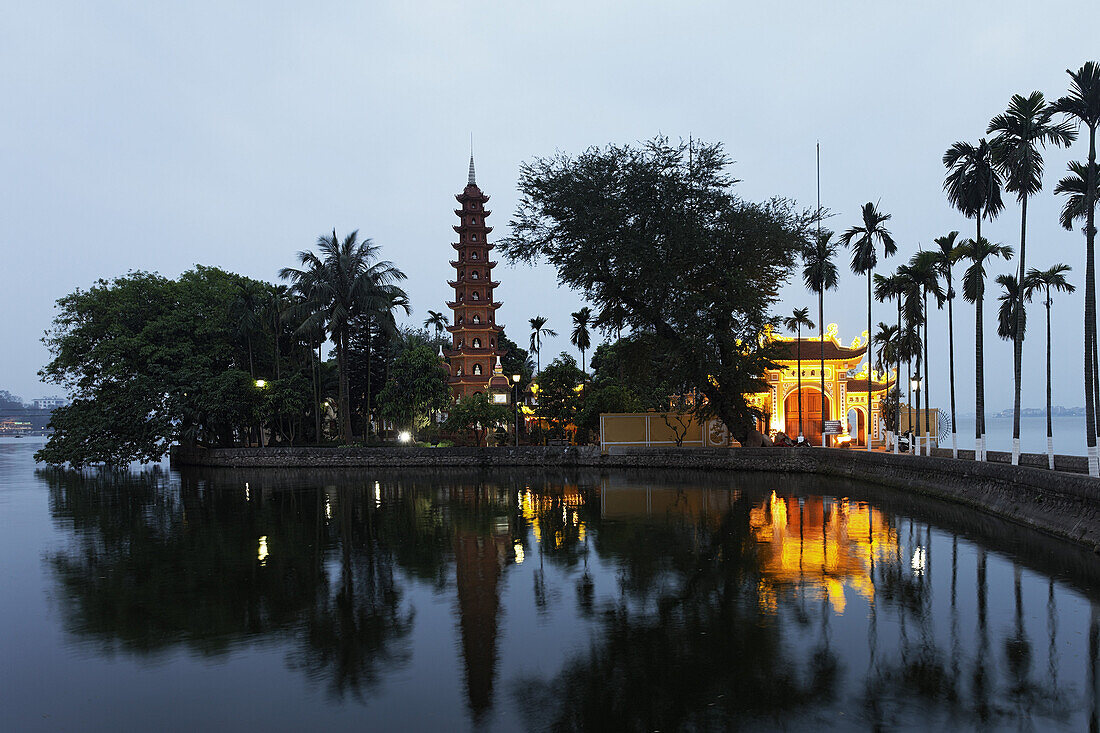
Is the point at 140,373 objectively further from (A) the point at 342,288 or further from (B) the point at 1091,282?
(B) the point at 1091,282

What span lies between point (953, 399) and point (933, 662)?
24.2 meters

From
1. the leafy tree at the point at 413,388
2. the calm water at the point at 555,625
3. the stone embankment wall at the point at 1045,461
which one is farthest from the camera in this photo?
the leafy tree at the point at 413,388

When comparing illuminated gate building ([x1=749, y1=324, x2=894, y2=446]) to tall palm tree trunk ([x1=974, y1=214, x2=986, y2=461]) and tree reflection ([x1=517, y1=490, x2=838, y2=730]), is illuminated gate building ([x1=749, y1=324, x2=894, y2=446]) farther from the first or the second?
tree reflection ([x1=517, y1=490, x2=838, y2=730])

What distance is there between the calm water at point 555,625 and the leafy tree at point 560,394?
81.1ft

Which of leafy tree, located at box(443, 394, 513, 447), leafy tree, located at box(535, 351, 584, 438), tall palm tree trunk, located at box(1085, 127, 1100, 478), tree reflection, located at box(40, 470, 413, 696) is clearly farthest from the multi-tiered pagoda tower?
tall palm tree trunk, located at box(1085, 127, 1100, 478)

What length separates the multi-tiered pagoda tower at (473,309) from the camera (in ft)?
208

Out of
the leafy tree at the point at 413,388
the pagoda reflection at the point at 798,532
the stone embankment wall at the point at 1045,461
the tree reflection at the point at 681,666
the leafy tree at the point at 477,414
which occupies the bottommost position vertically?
the pagoda reflection at the point at 798,532

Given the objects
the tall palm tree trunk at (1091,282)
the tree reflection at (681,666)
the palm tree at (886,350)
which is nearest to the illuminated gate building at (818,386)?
the palm tree at (886,350)

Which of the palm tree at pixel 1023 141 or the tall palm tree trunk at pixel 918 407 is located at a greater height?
the palm tree at pixel 1023 141

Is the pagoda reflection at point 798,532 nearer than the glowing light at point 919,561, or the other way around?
the pagoda reflection at point 798,532

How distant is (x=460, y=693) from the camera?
274 inches

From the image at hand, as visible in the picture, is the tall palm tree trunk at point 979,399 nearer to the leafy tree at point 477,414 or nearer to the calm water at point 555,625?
the calm water at point 555,625

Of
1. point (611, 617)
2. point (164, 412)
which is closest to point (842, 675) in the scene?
point (611, 617)

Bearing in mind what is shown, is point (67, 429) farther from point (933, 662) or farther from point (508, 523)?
point (933, 662)
